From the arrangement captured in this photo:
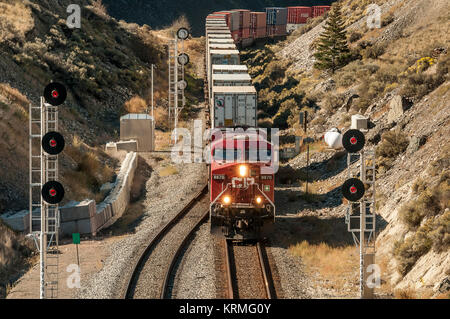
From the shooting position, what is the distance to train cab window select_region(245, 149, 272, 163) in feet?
72.8

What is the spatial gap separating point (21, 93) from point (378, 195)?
21.2m

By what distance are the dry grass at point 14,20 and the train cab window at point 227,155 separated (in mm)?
25011

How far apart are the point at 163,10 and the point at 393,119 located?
95.7 metres

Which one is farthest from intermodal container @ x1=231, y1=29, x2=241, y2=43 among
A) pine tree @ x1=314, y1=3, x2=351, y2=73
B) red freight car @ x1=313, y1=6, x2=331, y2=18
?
pine tree @ x1=314, y1=3, x2=351, y2=73

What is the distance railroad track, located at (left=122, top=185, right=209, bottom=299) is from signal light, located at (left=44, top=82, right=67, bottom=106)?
555 centimetres

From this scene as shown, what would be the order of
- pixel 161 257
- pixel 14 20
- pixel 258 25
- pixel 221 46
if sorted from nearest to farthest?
pixel 161 257 → pixel 14 20 → pixel 221 46 → pixel 258 25

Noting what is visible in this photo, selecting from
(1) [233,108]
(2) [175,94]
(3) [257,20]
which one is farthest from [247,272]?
(3) [257,20]

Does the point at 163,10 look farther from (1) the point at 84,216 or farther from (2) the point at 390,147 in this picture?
(1) the point at 84,216

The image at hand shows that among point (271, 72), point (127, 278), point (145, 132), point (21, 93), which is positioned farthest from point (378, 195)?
point (271, 72)

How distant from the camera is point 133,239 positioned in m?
23.7

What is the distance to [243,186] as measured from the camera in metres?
22.0

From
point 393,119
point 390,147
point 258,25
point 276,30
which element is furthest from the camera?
point 276,30

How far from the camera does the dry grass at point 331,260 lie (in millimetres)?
19719

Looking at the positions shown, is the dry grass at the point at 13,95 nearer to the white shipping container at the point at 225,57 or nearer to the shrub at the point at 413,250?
the white shipping container at the point at 225,57
